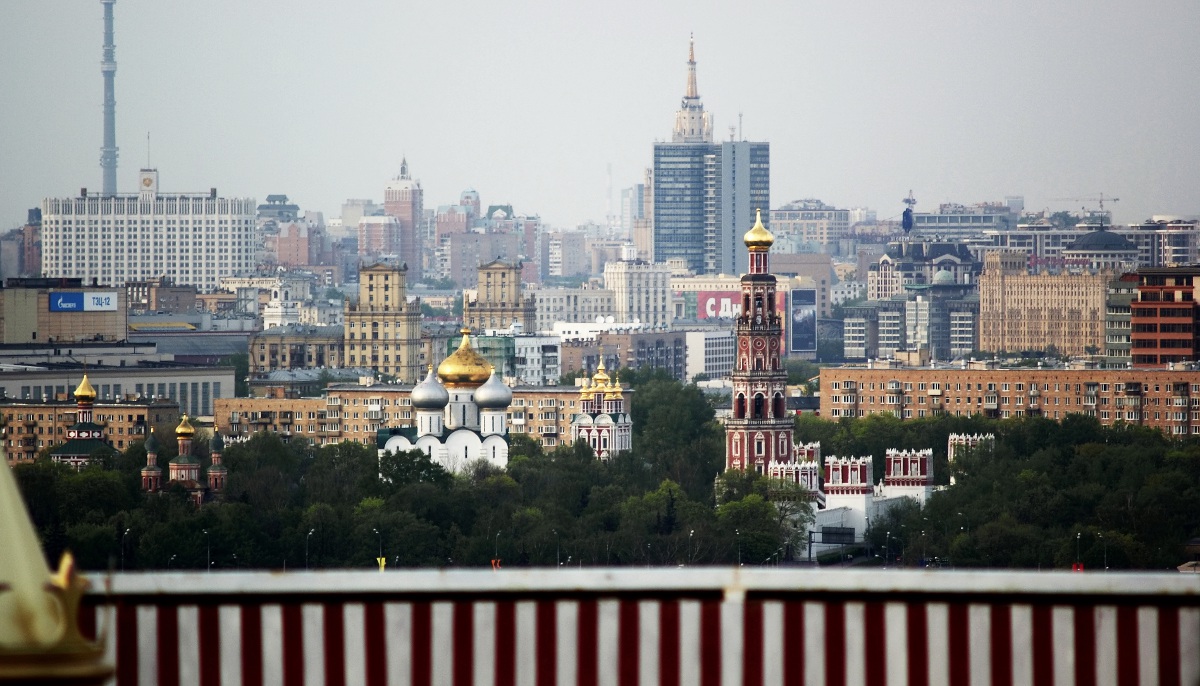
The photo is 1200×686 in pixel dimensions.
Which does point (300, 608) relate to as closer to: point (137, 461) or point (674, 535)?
point (674, 535)


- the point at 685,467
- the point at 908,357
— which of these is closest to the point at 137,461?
the point at 685,467

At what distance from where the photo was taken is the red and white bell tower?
72.0m

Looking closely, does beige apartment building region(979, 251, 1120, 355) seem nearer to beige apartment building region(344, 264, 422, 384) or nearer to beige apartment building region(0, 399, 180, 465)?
beige apartment building region(344, 264, 422, 384)

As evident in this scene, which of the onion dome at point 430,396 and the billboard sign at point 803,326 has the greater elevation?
the billboard sign at point 803,326

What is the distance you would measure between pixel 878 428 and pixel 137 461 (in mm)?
23040

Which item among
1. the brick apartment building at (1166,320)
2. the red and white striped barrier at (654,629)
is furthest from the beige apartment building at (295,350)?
the red and white striped barrier at (654,629)

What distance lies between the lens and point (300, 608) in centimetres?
1102

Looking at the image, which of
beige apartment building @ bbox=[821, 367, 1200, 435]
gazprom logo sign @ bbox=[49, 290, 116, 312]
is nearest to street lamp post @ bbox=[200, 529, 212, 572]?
beige apartment building @ bbox=[821, 367, 1200, 435]

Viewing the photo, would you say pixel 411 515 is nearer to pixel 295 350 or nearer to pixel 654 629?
→ pixel 654 629

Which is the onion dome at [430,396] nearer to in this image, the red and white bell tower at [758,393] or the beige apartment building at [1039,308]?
the red and white bell tower at [758,393]

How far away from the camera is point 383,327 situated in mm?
142125

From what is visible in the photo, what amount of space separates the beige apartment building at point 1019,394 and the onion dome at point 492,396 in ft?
77.8

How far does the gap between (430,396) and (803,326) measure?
120 meters

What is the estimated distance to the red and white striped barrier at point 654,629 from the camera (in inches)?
430
